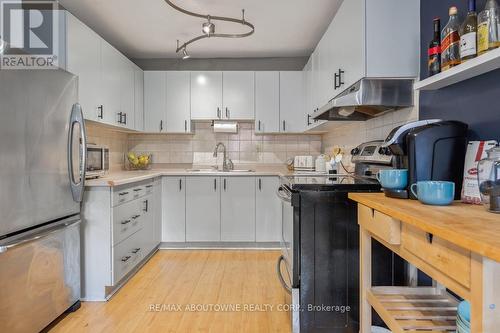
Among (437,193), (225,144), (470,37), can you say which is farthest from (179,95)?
(437,193)

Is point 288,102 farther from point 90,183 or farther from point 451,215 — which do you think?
point 451,215

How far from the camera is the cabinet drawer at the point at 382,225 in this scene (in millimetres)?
1081

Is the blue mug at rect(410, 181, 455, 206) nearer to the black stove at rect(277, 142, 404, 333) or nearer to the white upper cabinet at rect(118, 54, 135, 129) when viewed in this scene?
the black stove at rect(277, 142, 404, 333)

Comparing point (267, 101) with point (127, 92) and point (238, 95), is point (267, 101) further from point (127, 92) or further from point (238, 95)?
point (127, 92)

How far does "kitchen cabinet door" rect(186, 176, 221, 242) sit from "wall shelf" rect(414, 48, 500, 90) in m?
2.53

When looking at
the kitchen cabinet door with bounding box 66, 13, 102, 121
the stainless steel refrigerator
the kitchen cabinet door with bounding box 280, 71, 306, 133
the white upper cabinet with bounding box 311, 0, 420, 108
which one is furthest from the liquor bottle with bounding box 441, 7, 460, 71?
the kitchen cabinet door with bounding box 280, 71, 306, 133

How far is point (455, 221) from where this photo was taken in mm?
847

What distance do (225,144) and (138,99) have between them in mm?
1220

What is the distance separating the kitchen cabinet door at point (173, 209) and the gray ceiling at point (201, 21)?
159cm

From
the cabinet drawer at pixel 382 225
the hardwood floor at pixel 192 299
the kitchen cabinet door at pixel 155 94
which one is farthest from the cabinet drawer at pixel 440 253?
the kitchen cabinet door at pixel 155 94

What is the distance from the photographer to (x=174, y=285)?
258 cm

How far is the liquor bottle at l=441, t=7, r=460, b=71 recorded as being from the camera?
1.29m

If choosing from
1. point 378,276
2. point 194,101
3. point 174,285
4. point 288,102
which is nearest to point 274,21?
point 288,102

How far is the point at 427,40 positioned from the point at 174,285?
2.53m
